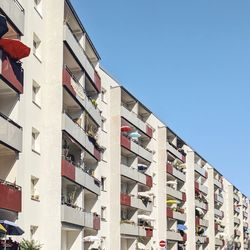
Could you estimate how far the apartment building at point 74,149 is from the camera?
30188 mm

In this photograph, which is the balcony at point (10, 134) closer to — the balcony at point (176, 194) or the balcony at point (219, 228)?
the balcony at point (176, 194)

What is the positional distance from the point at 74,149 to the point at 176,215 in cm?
3551

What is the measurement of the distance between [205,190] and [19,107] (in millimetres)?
69352

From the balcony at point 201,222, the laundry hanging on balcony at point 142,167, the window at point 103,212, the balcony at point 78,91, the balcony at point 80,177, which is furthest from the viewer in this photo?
the balcony at point 201,222

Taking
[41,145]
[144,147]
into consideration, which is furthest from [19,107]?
[144,147]

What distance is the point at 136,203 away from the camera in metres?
59.8

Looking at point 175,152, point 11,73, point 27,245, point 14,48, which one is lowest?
point 27,245

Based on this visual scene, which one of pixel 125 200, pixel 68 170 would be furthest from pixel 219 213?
pixel 68 170

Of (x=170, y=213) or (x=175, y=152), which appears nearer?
(x=170, y=213)

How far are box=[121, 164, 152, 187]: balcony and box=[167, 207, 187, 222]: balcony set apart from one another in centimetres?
881

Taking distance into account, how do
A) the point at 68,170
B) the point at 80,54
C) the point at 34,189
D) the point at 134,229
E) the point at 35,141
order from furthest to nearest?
1. the point at 134,229
2. the point at 80,54
3. the point at 68,170
4. the point at 35,141
5. the point at 34,189

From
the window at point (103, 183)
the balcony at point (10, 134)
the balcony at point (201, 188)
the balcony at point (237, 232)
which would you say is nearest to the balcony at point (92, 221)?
the window at point (103, 183)

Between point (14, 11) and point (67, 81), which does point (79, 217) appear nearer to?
point (67, 81)

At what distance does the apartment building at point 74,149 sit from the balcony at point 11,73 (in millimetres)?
50
